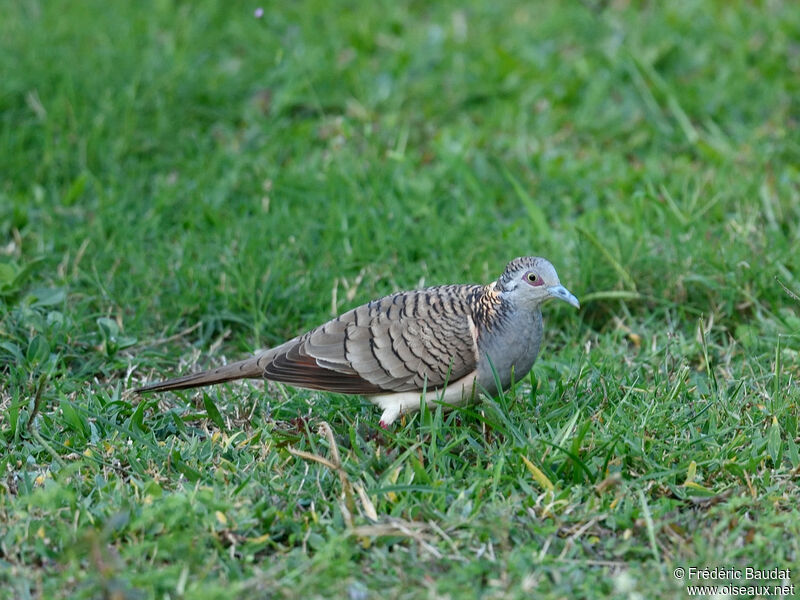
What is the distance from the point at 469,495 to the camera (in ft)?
11.0

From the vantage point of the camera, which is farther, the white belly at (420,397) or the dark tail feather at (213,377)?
the dark tail feather at (213,377)

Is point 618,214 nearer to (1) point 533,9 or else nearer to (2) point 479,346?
(2) point 479,346

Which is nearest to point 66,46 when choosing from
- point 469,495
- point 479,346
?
point 479,346

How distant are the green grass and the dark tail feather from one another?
12 centimetres

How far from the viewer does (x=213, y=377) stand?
3912mm

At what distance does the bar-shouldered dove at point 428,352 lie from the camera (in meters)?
3.79

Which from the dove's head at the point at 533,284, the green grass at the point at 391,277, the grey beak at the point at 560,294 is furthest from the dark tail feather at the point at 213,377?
the grey beak at the point at 560,294

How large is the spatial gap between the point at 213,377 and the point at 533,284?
1.28 metres

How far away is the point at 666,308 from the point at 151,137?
3.23 meters

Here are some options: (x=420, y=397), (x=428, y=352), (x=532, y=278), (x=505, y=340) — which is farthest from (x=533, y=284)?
(x=420, y=397)

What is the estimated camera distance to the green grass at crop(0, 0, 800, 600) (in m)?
3.15
